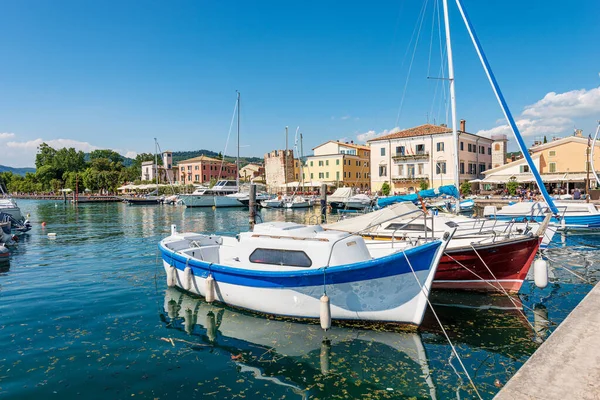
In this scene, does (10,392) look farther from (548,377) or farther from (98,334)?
(548,377)

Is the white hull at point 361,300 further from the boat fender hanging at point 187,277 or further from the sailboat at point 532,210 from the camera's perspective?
the sailboat at point 532,210

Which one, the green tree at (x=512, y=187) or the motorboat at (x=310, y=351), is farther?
the green tree at (x=512, y=187)

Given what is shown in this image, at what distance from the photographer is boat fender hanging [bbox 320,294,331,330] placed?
28.2 feet

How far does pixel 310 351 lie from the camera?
26.8ft

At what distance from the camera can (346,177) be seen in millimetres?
75750

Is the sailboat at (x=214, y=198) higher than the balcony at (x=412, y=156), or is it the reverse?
the balcony at (x=412, y=156)

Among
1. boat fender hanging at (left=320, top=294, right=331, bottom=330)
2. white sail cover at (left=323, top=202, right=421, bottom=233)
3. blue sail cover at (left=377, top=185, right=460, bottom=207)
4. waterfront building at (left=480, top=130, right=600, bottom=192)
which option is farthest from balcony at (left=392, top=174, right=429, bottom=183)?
boat fender hanging at (left=320, top=294, right=331, bottom=330)

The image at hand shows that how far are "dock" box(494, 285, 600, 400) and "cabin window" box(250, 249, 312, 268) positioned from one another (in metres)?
5.29

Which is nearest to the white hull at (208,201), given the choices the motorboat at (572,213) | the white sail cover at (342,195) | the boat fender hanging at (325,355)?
the white sail cover at (342,195)

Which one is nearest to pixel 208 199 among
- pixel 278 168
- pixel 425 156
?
pixel 278 168

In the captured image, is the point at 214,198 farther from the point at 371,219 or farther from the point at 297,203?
the point at 371,219

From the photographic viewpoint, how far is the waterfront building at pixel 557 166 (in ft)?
160

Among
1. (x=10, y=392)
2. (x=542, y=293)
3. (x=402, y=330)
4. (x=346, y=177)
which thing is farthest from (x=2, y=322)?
(x=346, y=177)

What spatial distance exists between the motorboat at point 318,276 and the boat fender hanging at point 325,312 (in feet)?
0.11
